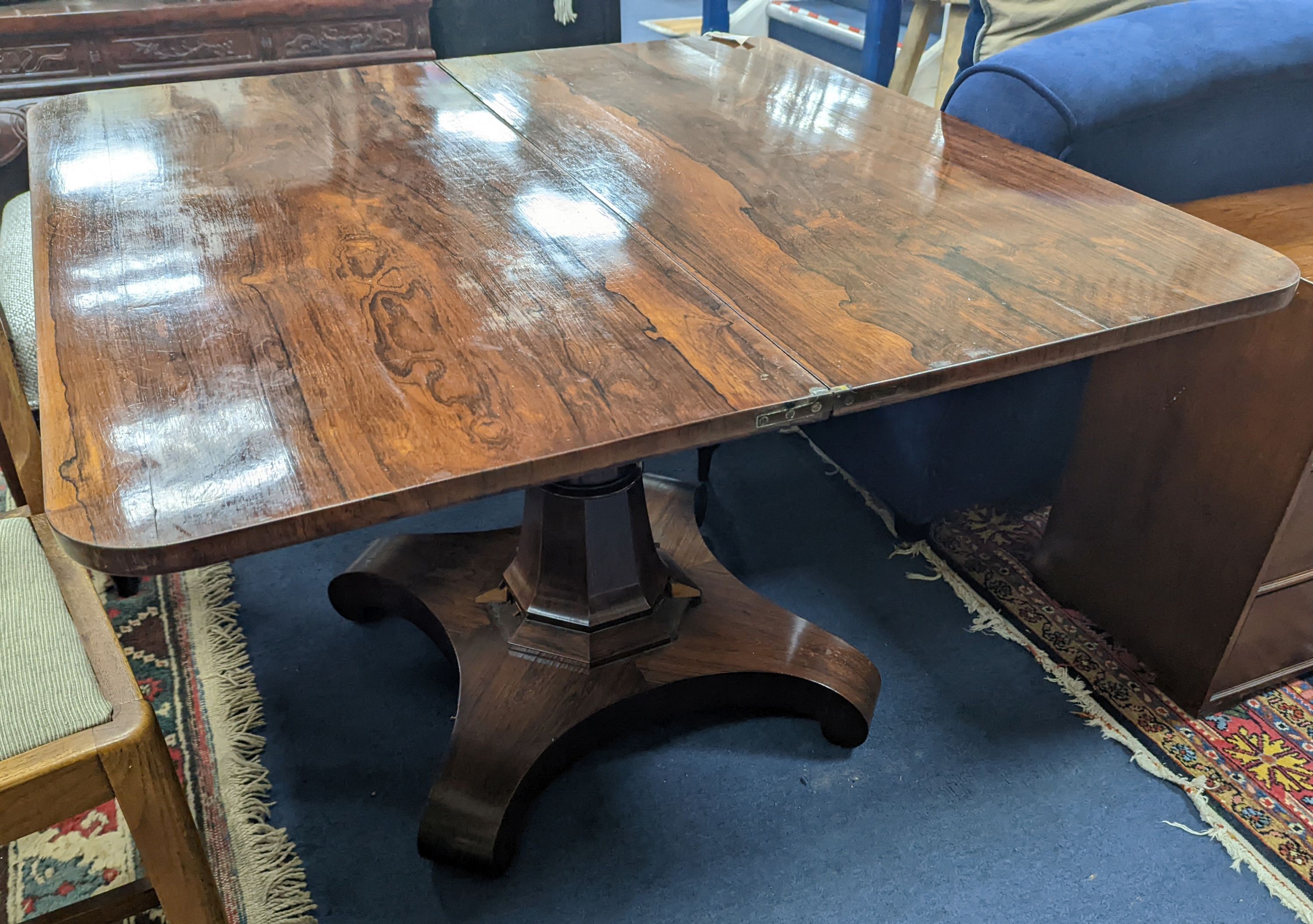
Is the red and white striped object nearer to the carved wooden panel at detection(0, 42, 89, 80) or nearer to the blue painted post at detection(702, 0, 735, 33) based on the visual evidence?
the blue painted post at detection(702, 0, 735, 33)

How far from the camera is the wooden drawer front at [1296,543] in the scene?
3.92ft

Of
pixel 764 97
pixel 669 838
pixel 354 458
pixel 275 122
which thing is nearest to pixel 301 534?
pixel 354 458

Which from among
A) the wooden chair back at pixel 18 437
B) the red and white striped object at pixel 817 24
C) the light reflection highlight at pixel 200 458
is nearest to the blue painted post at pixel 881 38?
the red and white striped object at pixel 817 24

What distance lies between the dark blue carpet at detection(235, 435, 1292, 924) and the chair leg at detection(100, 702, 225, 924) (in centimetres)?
32

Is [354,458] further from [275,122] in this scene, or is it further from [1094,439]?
[1094,439]

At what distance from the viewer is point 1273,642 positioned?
1.37 m

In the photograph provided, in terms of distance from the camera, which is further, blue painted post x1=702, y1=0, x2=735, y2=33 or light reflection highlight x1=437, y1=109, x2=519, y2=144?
blue painted post x1=702, y1=0, x2=735, y2=33

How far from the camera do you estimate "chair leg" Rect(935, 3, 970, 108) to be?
2.63m

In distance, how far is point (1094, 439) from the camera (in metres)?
1.46

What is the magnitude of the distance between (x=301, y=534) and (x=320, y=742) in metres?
0.82

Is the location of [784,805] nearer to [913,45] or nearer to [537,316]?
[537,316]

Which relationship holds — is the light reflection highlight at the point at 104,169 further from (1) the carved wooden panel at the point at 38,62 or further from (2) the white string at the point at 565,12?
(2) the white string at the point at 565,12

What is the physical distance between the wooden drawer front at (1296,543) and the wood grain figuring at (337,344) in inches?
31.2

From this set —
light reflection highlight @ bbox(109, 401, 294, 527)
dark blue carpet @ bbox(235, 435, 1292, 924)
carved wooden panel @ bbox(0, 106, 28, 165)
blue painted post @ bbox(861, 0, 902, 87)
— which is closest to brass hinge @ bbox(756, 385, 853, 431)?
light reflection highlight @ bbox(109, 401, 294, 527)
